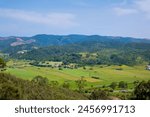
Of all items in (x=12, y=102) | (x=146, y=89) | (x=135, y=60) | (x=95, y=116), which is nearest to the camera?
(x=95, y=116)

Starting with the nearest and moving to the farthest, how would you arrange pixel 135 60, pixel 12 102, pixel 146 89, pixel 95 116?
pixel 95 116
pixel 12 102
pixel 146 89
pixel 135 60

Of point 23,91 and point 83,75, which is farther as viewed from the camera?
point 83,75

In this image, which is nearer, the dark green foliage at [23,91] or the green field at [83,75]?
the dark green foliage at [23,91]

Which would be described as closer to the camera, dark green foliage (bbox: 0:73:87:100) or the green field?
dark green foliage (bbox: 0:73:87:100)

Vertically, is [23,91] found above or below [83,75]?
above

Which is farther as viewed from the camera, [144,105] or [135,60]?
[135,60]

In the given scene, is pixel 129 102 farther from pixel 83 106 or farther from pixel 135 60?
pixel 135 60

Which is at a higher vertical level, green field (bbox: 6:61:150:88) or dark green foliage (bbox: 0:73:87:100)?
dark green foliage (bbox: 0:73:87:100)

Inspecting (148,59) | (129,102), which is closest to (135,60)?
(148,59)

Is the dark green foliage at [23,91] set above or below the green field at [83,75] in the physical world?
above

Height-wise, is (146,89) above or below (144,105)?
below
